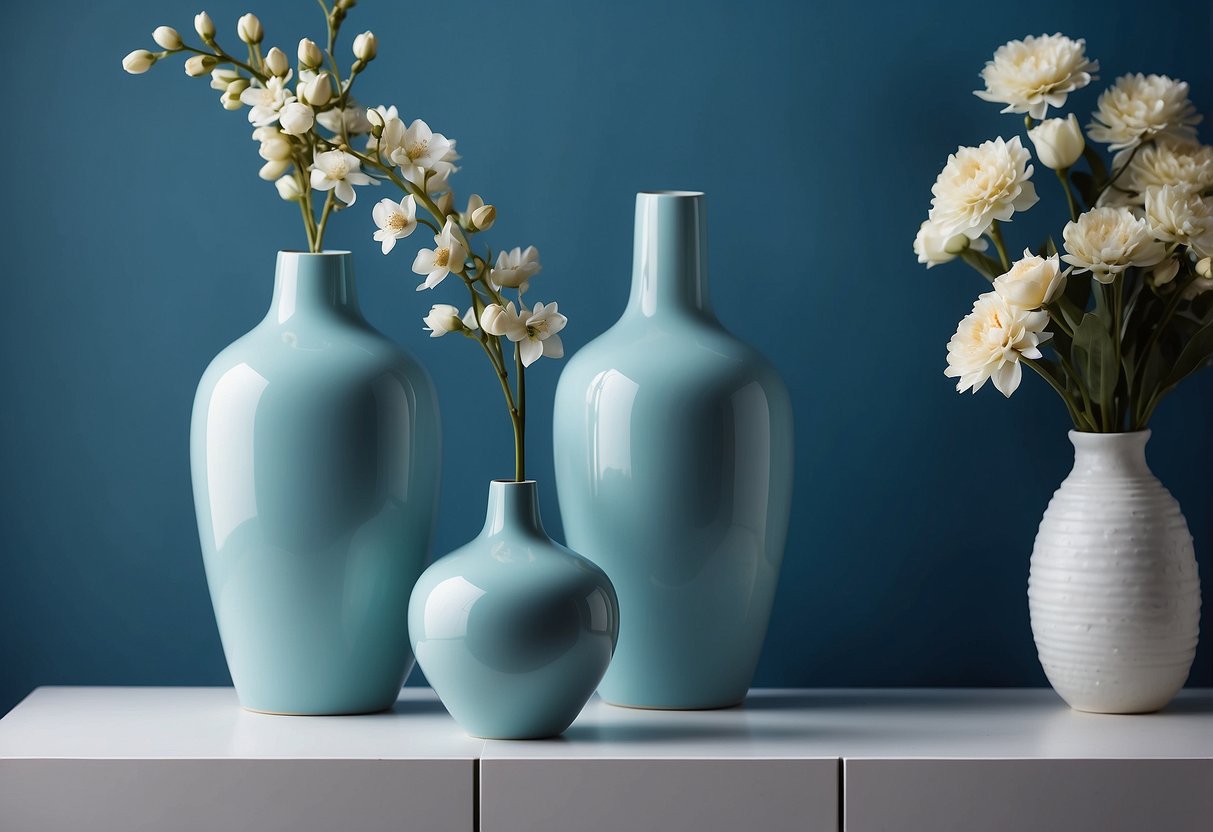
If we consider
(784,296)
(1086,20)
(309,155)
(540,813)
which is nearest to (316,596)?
(540,813)

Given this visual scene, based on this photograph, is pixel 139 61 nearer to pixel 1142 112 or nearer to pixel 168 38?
pixel 168 38

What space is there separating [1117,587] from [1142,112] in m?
0.43

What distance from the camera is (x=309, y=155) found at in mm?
1144

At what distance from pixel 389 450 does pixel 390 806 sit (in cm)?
28

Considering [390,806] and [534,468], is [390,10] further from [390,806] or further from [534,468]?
[390,806]

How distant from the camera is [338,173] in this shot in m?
1.10

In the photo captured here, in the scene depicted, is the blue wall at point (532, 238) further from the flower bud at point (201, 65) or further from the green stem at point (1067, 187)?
the flower bud at point (201, 65)

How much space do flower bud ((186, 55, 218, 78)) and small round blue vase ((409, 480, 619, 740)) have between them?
43 cm

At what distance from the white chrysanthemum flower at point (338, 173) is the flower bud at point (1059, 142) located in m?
0.60

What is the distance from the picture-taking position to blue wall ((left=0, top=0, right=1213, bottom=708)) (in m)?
1.31

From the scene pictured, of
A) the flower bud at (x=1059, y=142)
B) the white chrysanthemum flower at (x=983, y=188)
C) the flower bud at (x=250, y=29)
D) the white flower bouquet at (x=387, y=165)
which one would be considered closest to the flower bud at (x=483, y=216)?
the white flower bouquet at (x=387, y=165)

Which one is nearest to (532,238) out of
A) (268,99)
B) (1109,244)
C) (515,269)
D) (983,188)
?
(515,269)

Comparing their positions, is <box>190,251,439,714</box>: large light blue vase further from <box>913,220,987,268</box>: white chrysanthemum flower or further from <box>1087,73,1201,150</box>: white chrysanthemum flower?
<box>1087,73,1201,150</box>: white chrysanthemum flower

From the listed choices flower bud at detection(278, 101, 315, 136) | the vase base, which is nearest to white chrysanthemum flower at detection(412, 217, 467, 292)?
flower bud at detection(278, 101, 315, 136)
